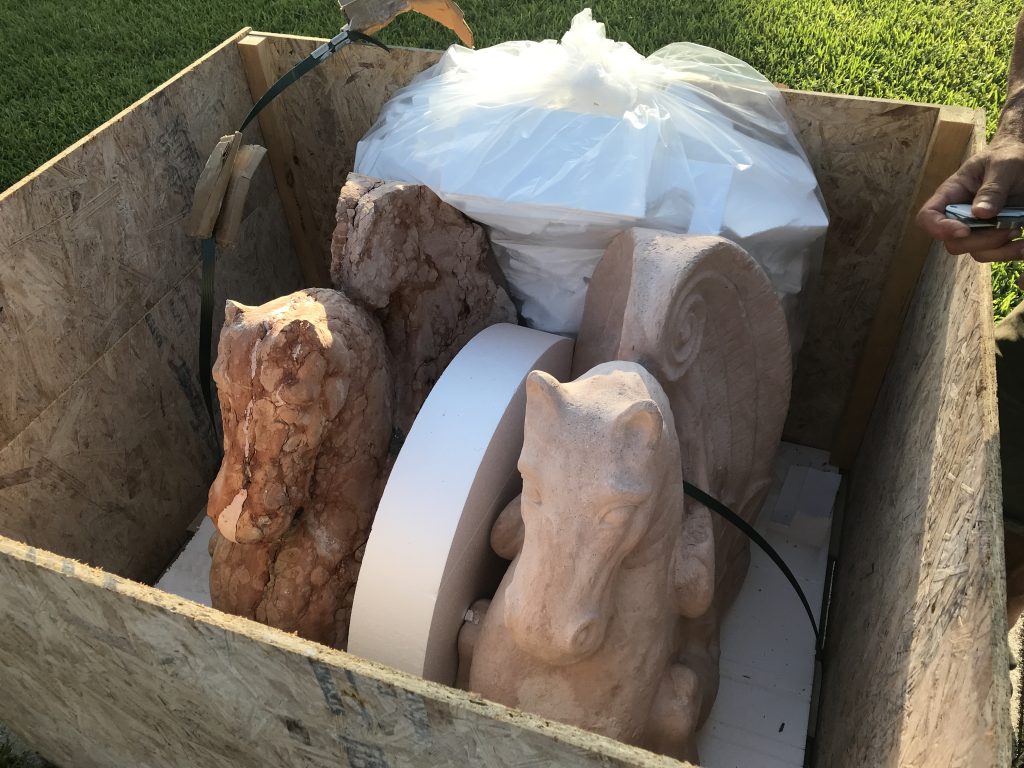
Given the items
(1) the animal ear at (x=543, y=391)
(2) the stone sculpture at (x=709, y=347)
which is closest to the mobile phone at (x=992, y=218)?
(2) the stone sculpture at (x=709, y=347)

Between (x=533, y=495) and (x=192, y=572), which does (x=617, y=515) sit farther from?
(x=192, y=572)

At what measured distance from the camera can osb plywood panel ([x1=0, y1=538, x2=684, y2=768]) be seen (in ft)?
3.18

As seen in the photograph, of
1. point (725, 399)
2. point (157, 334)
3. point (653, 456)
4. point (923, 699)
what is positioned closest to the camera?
point (923, 699)

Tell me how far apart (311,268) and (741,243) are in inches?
53.8

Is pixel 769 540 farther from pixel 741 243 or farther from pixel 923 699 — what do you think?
pixel 923 699

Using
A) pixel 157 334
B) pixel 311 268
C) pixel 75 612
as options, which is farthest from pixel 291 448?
pixel 311 268

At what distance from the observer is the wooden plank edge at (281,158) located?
2230mm

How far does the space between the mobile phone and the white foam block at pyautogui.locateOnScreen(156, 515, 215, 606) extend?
1.73 metres

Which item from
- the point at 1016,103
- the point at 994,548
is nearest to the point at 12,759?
the point at 994,548

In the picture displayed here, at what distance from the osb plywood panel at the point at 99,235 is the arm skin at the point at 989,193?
1.70 metres

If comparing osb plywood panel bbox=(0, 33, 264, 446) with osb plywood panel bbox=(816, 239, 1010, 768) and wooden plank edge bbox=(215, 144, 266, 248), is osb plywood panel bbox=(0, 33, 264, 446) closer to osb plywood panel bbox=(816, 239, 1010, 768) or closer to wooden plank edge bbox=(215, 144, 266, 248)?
wooden plank edge bbox=(215, 144, 266, 248)

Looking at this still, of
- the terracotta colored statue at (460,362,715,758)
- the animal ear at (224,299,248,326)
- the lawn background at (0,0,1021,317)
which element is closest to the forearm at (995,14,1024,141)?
the terracotta colored statue at (460,362,715,758)

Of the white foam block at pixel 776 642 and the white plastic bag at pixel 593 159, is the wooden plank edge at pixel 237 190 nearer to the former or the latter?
the white plastic bag at pixel 593 159

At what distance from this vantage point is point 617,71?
1909mm
